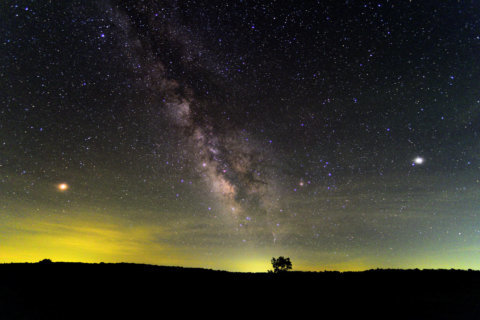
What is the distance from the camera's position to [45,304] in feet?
33.2

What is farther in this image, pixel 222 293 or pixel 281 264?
pixel 281 264

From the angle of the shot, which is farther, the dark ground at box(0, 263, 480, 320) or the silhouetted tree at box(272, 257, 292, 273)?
the silhouetted tree at box(272, 257, 292, 273)

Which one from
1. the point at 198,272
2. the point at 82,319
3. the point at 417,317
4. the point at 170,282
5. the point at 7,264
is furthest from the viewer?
the point at 198,272

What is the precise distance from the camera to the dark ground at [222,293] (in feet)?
32.5

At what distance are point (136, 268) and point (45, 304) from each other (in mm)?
5081

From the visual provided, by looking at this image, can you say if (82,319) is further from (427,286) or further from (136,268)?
(427,286)

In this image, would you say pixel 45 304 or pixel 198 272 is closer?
pixel 45 304

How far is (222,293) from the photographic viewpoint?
476 inches

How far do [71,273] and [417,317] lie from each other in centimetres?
1356

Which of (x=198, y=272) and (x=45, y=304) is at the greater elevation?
(x=198, y=272)

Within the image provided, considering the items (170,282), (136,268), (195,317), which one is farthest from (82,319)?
(136,268)

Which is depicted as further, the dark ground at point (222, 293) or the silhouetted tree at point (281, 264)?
the silhouetted tree at point (281, 264)

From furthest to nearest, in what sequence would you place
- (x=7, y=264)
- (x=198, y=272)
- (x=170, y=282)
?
(x=198, y=272) → (x=7, y=264) → (x=170, y=282)

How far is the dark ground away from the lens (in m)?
9.91
